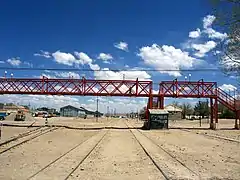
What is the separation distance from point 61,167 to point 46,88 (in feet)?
162

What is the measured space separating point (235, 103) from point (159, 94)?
12.6 metres

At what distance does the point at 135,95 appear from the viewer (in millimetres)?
59656

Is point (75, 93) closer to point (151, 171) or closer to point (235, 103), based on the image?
point (235, 103)

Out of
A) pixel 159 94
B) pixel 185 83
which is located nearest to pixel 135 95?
pixel 159 94

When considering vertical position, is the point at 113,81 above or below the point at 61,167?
above

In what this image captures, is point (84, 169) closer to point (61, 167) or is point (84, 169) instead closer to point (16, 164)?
point (61, 167)

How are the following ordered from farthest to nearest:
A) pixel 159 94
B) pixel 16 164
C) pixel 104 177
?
1. pixel 159 94
2. pixel 16 164
3. pixel 104 177

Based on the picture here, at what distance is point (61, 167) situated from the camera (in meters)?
13.8

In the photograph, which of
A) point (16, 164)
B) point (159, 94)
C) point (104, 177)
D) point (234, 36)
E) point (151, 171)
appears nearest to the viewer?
point (234, 36)

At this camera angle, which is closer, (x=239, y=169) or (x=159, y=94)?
(x=239, y=169)

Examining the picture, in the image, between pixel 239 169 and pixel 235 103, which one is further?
pixel 235 103

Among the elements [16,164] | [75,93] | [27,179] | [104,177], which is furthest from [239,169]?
[75,93]

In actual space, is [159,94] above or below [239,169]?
above

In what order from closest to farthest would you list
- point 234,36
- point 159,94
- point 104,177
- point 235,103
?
1. point 234,36
2. point 104,177
3. point 235,103
4. point 159,94
